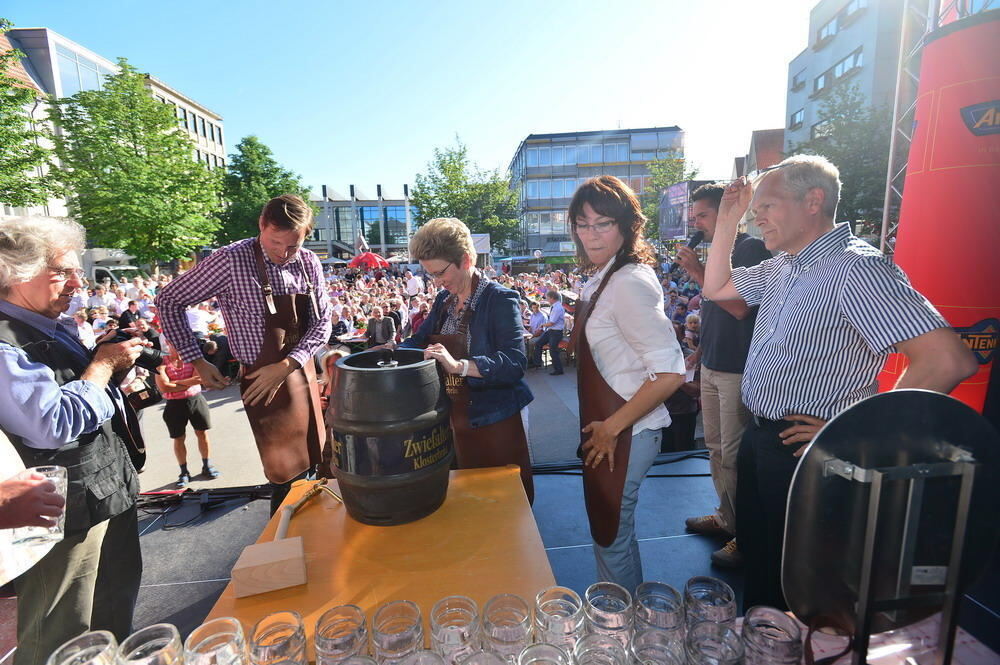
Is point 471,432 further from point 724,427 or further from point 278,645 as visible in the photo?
point 724,427

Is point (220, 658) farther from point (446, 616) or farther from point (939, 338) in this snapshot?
point (939, 338)

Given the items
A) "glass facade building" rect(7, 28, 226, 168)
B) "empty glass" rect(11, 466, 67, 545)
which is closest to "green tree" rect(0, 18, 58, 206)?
"glass facade building" rect(7, 28, 226, 168)

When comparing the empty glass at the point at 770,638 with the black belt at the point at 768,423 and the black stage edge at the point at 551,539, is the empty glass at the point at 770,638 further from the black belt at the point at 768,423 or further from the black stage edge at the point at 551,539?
the black stage edge at the point at 551,539

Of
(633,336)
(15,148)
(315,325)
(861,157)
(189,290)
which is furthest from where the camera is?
(15,148)

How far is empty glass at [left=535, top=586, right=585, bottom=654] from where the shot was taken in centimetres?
94

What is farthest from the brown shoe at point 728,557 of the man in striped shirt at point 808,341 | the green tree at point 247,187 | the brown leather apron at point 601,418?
the green tree at point 247,187

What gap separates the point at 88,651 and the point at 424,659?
2.03 feet

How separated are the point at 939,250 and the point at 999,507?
3390mm

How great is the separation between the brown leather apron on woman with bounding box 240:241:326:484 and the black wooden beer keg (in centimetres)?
115

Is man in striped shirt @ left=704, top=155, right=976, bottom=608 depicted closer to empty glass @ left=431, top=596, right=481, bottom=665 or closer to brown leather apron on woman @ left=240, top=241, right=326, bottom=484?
empty glass @ left=431, top=596, right=481, bottom=665

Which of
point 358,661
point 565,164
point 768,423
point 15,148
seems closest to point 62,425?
point 358,661

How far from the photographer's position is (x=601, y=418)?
6.26ft

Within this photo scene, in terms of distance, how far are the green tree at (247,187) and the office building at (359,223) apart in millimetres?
20173

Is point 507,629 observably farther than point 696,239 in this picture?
No
